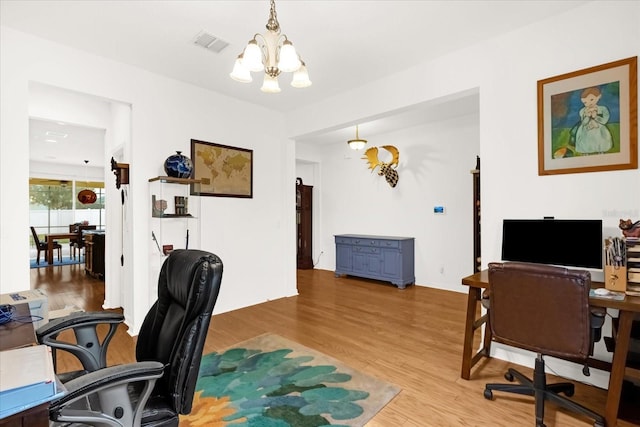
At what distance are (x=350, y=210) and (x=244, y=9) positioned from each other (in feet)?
15.7

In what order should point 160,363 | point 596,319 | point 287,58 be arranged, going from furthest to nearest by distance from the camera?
point 287,58 < point 596,319 < point 160,363

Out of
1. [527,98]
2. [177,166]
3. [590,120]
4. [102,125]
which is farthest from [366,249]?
[102,125]

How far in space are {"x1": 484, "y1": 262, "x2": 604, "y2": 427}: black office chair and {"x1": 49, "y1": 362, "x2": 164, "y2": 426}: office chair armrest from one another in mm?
1955

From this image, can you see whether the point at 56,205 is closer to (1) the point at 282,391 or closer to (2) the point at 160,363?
(1) the point at 282,391

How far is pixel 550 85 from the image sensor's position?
2555 mm

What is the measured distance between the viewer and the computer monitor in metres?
2.23

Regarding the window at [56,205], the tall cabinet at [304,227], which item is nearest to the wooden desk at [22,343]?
the tall cabinet at [304,227]

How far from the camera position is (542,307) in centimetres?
187

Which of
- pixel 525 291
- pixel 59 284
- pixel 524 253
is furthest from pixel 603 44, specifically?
pixel 59 284

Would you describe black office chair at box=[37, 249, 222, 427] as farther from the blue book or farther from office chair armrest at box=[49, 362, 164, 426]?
the blue book

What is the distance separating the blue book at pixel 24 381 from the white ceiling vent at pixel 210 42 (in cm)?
271

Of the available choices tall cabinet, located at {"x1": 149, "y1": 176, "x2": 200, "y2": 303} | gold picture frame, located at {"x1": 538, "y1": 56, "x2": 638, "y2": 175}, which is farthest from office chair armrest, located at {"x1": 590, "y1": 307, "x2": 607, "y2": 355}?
tall cabinet, located at {"x1": 149, "y1": 176, "x2": 200, "y2": 303}

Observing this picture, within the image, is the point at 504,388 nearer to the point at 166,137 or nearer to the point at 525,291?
the point at 525,291

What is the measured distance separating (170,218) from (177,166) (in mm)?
618
